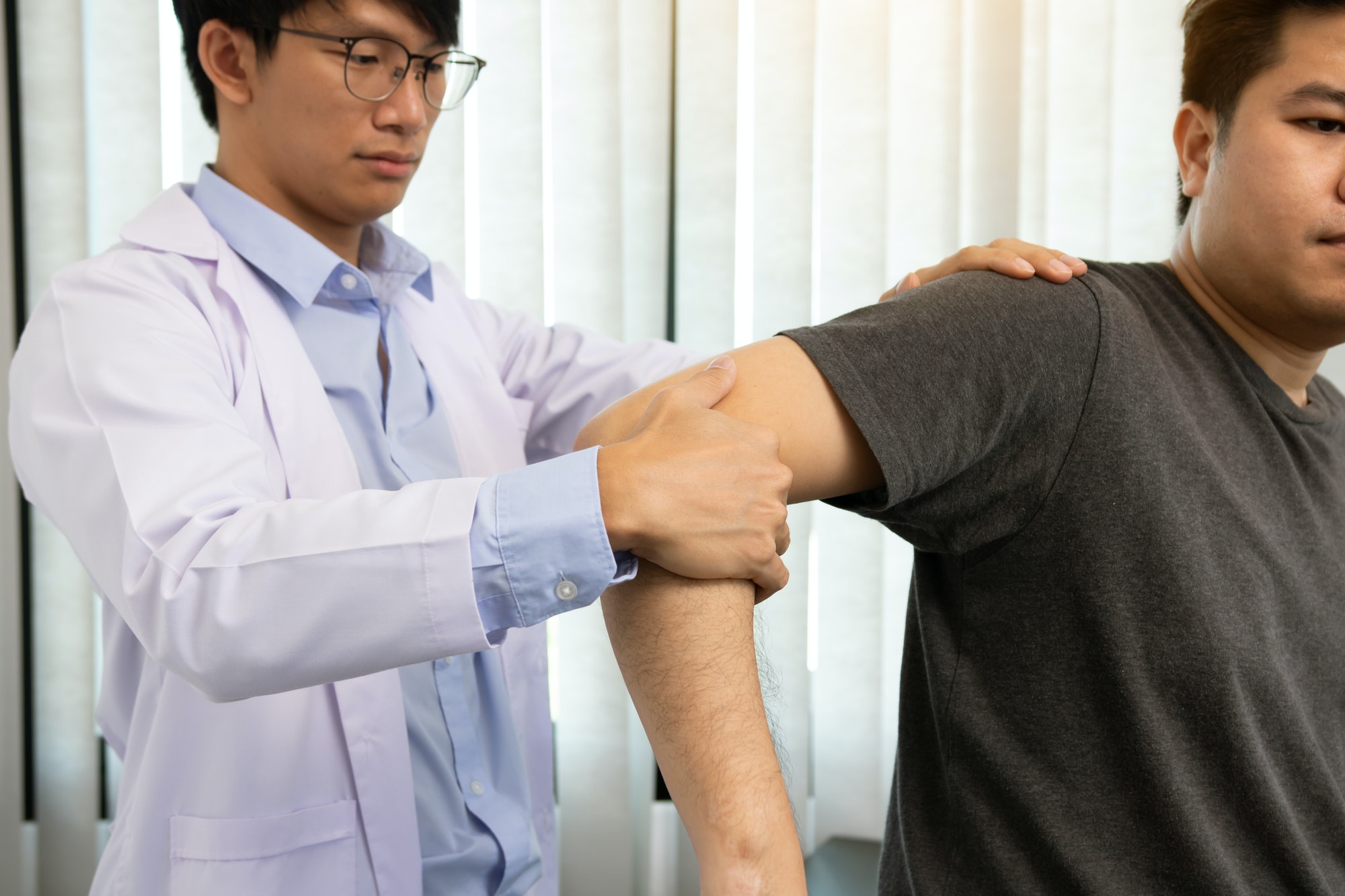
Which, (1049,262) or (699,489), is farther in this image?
(1049,262)

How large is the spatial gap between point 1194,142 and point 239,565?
1.02m

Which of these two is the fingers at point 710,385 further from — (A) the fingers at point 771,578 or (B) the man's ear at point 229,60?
(B) the man's ear at point 229,60

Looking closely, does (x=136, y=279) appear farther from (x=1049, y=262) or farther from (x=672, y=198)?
(x=672, y=198)

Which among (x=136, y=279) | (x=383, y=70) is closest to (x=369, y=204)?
(x=383, y=70)

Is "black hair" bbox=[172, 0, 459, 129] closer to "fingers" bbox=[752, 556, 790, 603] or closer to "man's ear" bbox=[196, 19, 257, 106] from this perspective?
"man's ear" bbox=[196, 19, 257, 106]

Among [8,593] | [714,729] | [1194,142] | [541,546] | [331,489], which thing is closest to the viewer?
[714,729]

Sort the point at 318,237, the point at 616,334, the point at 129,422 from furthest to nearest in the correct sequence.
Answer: the point at 616,334 → the point at 318,237 → the point at 129,422

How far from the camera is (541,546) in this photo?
81cm

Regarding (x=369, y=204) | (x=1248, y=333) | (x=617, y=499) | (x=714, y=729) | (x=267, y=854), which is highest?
(x=369, y=204)

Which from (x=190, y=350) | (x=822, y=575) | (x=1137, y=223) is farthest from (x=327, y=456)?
(x=1137, y=223)

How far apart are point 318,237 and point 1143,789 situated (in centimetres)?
116

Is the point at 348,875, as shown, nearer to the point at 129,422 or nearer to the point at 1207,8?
the point at 129,422

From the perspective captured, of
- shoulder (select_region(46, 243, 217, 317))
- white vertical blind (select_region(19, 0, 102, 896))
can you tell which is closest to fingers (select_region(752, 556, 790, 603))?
shoulder (select_region(46, 243, 217, 317))

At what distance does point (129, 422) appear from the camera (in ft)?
3.14
